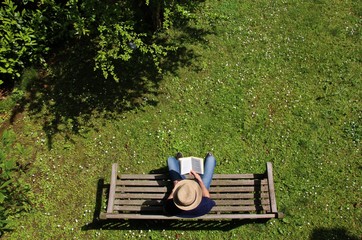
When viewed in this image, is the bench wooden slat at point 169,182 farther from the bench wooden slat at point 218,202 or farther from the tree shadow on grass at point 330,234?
the tree shadow on grass at point 330,234

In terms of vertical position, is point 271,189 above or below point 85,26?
below

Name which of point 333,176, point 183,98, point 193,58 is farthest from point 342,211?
point 193,58

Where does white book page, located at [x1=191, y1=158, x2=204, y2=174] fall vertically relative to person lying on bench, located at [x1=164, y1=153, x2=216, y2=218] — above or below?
above

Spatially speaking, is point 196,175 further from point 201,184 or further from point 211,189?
point 211,189

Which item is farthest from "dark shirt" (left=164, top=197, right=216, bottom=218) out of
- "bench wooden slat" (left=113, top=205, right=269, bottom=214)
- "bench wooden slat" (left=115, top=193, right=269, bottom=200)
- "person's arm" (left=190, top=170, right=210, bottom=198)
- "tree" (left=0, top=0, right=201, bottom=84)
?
"tree" (left=0, top=0, right=201, bottom=84)

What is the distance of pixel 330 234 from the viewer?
778 cm

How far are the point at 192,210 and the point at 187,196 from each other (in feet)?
0.94

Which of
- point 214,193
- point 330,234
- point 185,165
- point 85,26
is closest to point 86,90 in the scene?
point 85,26

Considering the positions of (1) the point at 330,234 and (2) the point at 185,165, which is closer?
(1) the point at 330,234

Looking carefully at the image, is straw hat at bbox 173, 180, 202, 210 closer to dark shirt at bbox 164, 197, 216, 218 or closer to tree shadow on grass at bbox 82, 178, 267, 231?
dark shirt at bbox 164, 197, 216, 218

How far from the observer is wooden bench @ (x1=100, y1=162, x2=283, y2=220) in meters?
7.80

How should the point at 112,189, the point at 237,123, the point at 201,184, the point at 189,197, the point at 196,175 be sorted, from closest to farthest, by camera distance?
1. the point at 189,197
2. the point at 201,184
3. the point at 196,175
4. the point at 112,189
5. the point at 237,123

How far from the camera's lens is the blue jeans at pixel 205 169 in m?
7.85

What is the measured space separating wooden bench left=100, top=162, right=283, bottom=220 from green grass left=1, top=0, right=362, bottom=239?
0.52 m
